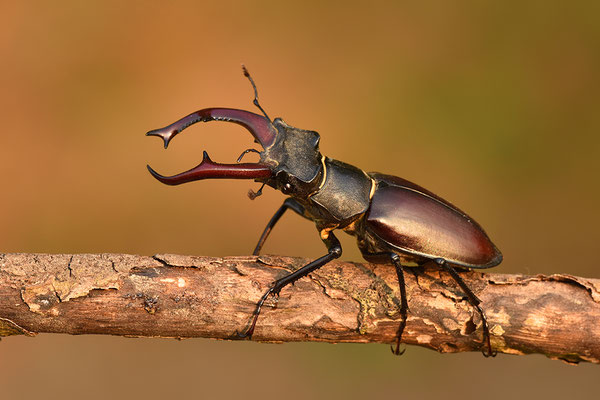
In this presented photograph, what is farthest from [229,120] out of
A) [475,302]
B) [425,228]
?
[475,302]

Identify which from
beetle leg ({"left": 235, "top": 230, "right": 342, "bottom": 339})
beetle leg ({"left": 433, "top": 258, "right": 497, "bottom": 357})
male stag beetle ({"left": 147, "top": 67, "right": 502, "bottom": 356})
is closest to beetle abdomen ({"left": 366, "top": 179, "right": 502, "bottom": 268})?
male stag beetle ({"left": 147, "top": 67, "right": 502, "bottom": 356})

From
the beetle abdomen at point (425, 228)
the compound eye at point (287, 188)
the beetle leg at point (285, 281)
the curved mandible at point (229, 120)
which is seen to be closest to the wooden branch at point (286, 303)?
the beetle leg at point (285, 281)

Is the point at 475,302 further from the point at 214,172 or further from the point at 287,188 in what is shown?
the point at 214,172

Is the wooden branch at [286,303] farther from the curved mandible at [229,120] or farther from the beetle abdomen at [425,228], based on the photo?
the curved mandible at [229,120]

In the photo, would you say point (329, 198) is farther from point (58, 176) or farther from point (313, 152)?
point (58, 176)

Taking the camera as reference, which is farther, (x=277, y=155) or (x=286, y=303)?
(x=277, y=155)

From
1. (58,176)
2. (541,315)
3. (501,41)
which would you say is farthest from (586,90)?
(58,176)

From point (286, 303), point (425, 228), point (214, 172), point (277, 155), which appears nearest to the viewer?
point (214, 172)
